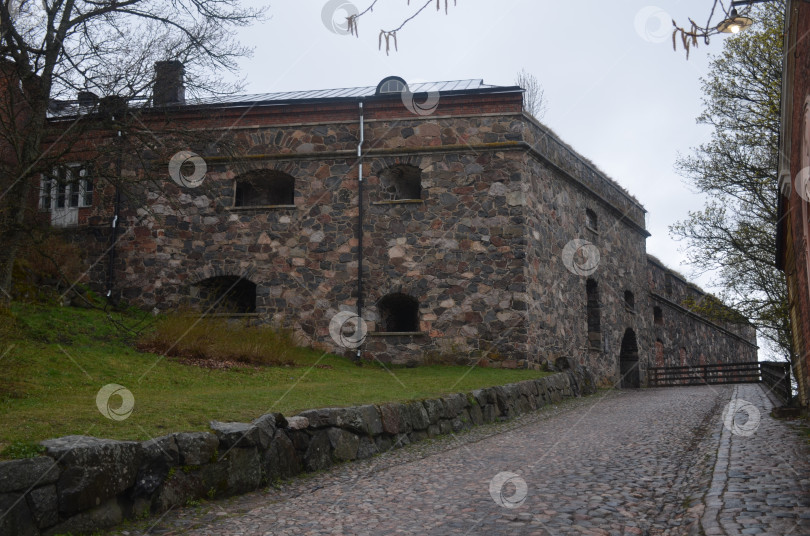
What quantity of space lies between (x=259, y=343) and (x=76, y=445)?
9008 mm

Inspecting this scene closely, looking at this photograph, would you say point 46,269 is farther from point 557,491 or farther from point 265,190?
point 557,491

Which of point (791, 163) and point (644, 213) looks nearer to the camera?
point (791, 163)

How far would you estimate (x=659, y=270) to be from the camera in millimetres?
26172

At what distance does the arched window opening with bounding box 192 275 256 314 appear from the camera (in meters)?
16.6

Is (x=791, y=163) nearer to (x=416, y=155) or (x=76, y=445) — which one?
(x=416, y=155)

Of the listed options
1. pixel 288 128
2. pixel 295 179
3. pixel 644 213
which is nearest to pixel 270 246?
pixel 295 179

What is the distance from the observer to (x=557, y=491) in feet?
18.7

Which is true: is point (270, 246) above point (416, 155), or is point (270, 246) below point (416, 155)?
below

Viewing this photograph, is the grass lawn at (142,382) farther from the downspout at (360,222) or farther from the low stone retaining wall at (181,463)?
the downspout at (360,222)

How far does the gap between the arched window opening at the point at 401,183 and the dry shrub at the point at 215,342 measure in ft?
14.4

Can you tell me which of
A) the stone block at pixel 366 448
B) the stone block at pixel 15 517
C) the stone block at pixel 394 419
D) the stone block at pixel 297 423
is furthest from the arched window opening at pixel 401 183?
the stone block at pixel 15 517

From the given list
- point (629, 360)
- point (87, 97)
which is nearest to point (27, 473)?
point (87, 97)

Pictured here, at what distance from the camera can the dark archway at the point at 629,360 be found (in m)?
21.9

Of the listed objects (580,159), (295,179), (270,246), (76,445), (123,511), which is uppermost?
(580,159)
